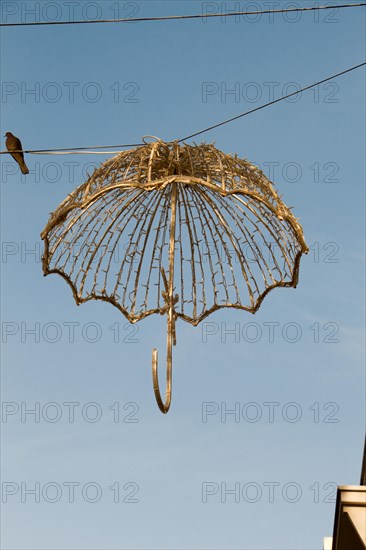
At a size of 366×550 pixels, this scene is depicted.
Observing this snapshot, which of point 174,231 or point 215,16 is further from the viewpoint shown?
point 215,16

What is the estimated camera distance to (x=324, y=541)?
14.5 meters

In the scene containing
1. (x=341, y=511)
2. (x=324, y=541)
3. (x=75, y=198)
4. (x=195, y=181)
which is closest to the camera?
(x=195, y=181)

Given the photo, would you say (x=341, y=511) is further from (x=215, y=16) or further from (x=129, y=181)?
(x=215, y=16)

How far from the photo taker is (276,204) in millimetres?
6676

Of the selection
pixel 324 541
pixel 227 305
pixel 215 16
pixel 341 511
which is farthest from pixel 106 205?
pixel 324 541

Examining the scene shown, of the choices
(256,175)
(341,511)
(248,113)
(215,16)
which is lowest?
(341,511)

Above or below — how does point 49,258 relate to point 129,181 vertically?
below

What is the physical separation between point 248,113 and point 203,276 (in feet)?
5.12

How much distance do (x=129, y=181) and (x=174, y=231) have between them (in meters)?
0.72

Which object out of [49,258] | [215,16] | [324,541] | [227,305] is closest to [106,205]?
[49,258]

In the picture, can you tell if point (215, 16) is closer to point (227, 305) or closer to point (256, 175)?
point (256, 175)

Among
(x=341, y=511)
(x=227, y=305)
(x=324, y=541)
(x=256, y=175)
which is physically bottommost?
(x=324, y=541)

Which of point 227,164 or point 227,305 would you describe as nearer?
point 227,164

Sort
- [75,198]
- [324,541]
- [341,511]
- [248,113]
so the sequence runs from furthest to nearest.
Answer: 1. [324,541]
2. [341,511]
3. [248,113]
4. [75,198]
